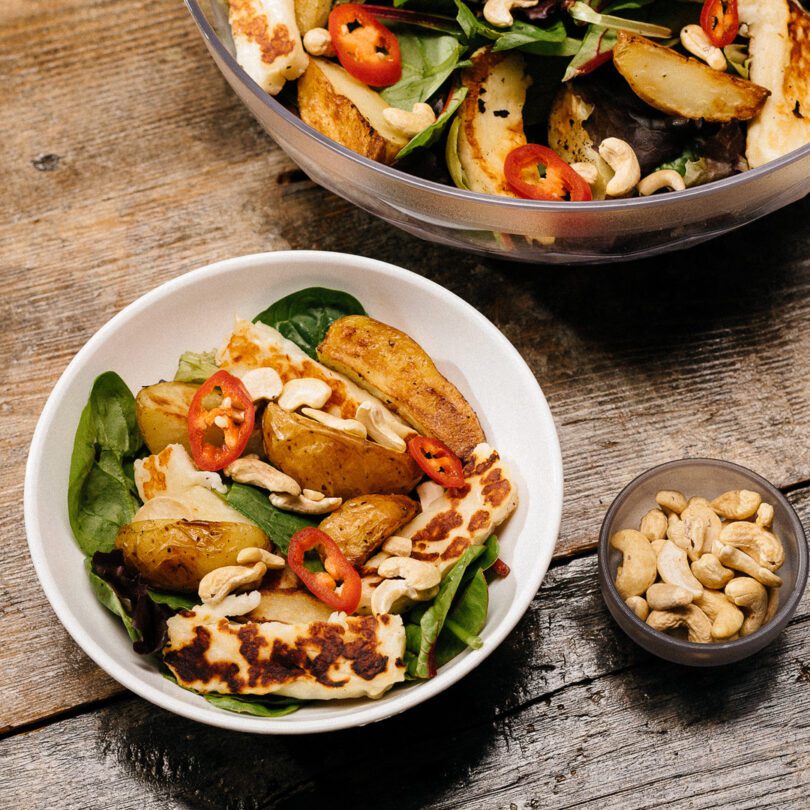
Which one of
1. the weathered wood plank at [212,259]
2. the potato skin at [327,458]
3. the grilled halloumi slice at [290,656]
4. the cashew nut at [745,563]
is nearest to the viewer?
the grilled halloumi slice at [290,656]

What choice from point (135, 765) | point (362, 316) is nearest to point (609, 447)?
point (362, 316)

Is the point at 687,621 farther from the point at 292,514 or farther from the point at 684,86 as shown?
the point at 684,86

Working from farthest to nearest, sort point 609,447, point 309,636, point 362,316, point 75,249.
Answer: point 75,249, point 609,447, point 362,316, point 309,636

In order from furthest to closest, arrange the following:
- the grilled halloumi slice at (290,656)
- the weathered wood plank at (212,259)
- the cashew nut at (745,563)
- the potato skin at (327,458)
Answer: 1. the weathered wood plank at (212,259)
2. the cashew nut at (745,563)
3. the potato skin at (327,458)
4. the grilled halloumi slice at (290,656)

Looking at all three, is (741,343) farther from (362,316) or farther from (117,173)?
(117,173)

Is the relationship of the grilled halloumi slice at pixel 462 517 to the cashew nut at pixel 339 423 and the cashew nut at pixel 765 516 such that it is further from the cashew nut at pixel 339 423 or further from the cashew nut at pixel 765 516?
the cashew nut at pixel 765 516

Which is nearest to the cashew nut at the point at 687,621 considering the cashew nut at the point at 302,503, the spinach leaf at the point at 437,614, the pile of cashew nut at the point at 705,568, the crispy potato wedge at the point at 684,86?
the pile of cashew nut at the point at 705,568

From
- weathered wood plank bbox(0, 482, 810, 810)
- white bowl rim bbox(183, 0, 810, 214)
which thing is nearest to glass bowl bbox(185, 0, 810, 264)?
white bowl rim bbox(183, 0, 810, 214)
